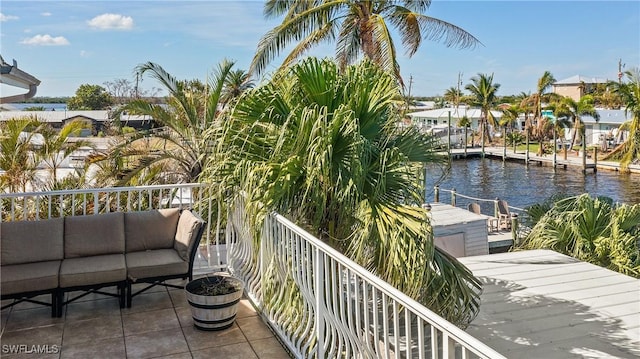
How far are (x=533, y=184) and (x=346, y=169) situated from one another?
2712cm

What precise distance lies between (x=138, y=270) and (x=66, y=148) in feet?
22.1

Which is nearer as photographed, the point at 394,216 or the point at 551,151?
the point at 394,216

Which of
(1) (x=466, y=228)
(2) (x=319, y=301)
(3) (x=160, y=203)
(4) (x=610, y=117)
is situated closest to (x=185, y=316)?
(2) (x=319, y=301)

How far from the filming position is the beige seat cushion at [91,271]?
12.0 ft

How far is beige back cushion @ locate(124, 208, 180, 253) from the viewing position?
430 centimetres

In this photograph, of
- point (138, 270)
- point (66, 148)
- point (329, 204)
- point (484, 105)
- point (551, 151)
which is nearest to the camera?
point (329, 204)

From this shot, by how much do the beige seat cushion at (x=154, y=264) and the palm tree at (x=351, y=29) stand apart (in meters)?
7.44

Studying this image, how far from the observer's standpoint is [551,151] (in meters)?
36.5

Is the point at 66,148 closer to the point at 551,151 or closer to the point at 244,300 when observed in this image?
the point at 244,300

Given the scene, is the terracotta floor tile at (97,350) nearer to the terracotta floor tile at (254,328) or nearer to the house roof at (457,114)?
the terracotta floor tile at (254,328)

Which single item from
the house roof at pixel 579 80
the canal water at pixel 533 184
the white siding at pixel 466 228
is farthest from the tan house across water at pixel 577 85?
the white siding at pixel 466 228

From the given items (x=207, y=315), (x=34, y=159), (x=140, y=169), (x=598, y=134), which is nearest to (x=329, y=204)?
A: (x=207, y=315)

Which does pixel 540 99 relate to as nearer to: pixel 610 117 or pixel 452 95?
pixel 610 117

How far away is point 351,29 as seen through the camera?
1145 centimetres
